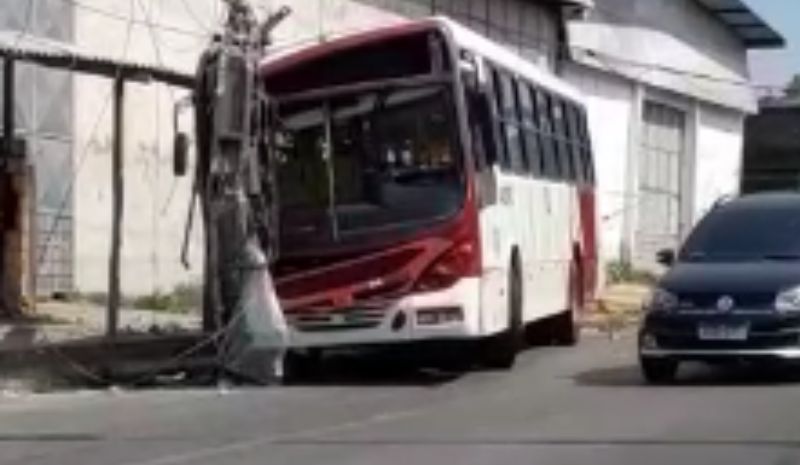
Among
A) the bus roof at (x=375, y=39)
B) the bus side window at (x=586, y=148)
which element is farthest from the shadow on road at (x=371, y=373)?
the bus side window at (x=586, y=148)

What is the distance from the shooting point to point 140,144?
26.1m

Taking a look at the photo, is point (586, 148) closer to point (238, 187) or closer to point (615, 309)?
point (615, 309)

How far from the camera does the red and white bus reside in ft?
56.2

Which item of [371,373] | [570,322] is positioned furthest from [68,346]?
[570,322]

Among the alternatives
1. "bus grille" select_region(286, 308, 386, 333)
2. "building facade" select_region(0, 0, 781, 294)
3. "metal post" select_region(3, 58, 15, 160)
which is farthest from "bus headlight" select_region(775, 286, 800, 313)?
"building facade" select_region(0, 0, 781, 294)

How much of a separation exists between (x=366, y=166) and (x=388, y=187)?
12.5 inches

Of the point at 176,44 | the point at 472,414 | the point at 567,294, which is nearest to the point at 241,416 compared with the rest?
the point at 472,414

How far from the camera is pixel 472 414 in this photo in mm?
14789

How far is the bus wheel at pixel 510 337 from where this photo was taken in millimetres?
19312

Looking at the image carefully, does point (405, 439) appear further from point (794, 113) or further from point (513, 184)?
point (794, 113)

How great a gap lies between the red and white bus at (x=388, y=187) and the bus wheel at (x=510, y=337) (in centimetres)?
86

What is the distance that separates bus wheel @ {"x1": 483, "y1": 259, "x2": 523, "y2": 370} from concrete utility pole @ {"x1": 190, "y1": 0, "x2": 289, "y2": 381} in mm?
2995

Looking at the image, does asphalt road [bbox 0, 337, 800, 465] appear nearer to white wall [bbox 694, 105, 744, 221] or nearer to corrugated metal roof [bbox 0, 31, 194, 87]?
corrugated metal roof [bbox 0, 31, 194, 87]

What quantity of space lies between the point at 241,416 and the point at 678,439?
391cm
